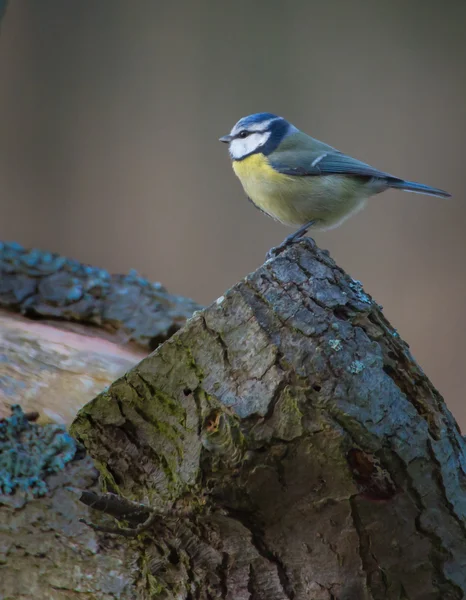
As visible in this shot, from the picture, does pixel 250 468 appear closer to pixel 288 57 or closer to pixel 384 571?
pixel 384 571

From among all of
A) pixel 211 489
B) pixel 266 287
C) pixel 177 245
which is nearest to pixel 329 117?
pixel 177 245

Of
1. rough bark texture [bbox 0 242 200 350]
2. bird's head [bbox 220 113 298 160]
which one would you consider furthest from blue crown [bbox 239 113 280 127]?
rough bark texture [bbox 0 242 200 350]

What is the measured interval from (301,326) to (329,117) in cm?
148

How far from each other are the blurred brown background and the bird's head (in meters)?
0.75

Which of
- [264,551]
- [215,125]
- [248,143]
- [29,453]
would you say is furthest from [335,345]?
[215,125]

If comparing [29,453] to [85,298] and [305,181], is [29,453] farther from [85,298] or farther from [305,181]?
[305,181]

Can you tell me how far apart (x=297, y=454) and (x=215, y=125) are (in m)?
1.54

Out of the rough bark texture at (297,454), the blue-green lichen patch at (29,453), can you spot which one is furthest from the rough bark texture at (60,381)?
the rough bark texture at (297,454)

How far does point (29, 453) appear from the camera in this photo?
824mm

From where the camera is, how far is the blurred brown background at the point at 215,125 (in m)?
1.98

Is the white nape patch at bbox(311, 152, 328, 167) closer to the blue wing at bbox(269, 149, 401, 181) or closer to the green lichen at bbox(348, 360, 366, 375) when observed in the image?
the blue wing at bbox(269, 149, 401, 181)

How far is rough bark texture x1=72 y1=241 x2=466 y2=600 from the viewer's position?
0.62 meters

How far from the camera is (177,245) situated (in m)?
2.01

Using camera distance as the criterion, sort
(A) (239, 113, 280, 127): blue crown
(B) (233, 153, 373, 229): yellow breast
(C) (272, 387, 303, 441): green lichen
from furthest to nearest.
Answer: (A) (239, 113, 280, 127): blue crown < (B) (233, 153, 373, 229): yellow breast < (C) (272, 387, 303, 441): green lichen
